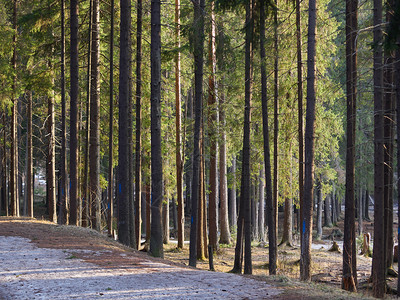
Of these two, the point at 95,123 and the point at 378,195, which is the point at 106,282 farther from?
the point at 95,123

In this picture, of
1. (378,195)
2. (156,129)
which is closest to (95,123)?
(156,129)

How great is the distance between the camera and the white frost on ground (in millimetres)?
8570

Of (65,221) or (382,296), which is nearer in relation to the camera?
(382,296)

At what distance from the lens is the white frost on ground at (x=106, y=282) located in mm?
8570

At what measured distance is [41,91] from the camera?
64.5 feet

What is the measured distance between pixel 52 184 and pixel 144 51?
7677 mm

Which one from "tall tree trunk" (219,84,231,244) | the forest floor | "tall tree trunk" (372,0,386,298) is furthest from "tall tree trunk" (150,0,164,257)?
"tall tree trunk" (219,84,231,244)

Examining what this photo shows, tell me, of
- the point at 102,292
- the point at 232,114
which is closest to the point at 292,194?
the point at 232,114

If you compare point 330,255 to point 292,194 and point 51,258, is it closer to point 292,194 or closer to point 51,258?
point 292,194

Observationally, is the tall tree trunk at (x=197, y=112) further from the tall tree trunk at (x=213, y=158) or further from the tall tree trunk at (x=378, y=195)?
the tall tree trunk at (x=378, y=195)

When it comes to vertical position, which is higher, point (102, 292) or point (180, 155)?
point (180, 155)

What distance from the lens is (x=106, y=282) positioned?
9367 mm

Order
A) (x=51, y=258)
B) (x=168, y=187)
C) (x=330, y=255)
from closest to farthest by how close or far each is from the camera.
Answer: (x=51, y=258) < (x=330, y=255) < (x=168, y=187)

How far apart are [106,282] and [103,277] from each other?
423 millimetres
